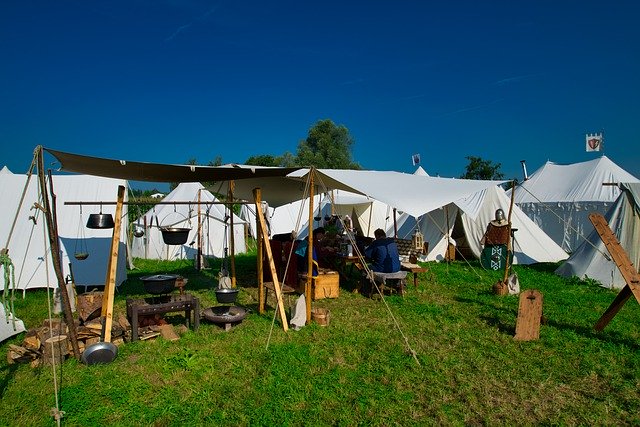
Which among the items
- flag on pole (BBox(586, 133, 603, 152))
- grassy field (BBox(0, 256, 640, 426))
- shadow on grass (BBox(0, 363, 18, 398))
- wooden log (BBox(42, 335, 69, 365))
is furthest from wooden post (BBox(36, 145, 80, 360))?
flag on pole (BBox(586, 133, 603, 152))

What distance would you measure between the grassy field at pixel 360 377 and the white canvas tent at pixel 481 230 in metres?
5.20

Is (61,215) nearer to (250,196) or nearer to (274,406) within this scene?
(250,196)

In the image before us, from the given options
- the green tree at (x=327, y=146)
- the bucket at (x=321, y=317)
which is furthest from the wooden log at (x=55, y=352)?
the green tree at (x=327, y=146)

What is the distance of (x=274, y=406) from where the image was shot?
340cm

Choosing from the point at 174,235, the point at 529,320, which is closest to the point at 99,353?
the point at 174,235

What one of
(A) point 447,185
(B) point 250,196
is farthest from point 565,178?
(B) point 250,196

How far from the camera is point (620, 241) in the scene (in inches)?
307

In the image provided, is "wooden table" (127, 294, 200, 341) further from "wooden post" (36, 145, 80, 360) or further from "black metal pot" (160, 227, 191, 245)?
"black metal pot" (160, 227, 191, 245)

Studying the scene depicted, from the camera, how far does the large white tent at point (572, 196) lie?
14383 mm

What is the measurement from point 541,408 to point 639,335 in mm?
2802

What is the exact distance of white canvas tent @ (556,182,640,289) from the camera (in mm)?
7652

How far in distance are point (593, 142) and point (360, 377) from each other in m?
18.3

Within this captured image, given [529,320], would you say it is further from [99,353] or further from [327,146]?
[327,146]

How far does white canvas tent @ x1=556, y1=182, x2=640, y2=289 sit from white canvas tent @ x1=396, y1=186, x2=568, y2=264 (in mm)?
2538
